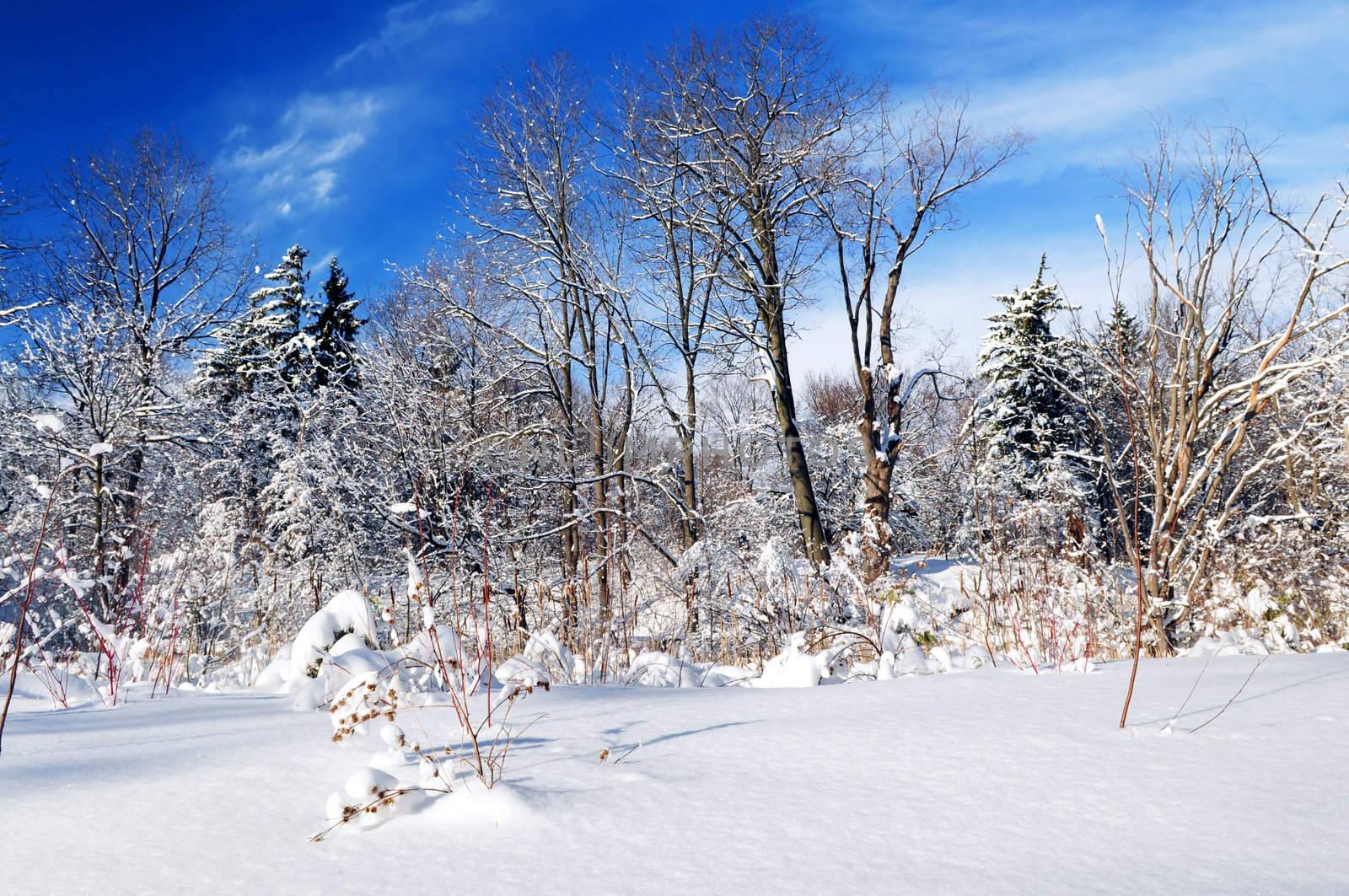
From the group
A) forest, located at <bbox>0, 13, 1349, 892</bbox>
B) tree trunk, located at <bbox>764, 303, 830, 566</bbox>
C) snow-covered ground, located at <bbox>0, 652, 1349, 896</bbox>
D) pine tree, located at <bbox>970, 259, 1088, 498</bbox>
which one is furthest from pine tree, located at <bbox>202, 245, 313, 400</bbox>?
pine tree, located at <bbox>970, 259, 1088, 498</bbox>

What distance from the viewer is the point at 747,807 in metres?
1.45

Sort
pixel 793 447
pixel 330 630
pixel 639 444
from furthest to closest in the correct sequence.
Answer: pixel 639 444 < pixel 793 447 < pixel 330 630

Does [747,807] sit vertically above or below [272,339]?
below

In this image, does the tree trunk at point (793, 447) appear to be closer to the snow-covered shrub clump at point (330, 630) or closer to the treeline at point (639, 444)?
the treeline at point (639, 444)

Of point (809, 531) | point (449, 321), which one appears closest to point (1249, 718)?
point (809, 531)

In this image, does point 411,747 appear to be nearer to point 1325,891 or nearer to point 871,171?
point 1325,891

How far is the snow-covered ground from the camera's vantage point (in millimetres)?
1175

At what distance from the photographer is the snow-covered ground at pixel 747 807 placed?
1.17 meters

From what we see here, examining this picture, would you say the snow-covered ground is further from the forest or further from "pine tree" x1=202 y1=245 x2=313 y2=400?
"pine tree" x1=202 y1=245 x2=313 y2=400

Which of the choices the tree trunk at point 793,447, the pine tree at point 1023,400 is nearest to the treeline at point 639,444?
the tree trunk at point 793,447

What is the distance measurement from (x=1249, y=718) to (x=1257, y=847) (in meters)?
0.95

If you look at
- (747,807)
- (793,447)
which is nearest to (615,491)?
(793,447)

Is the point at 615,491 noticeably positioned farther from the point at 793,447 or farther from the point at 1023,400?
the point at 1023,400

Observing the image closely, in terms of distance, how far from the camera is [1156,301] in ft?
13.6
